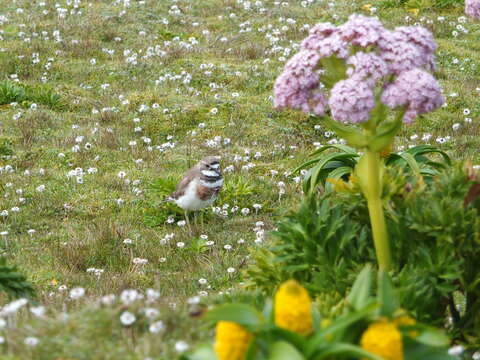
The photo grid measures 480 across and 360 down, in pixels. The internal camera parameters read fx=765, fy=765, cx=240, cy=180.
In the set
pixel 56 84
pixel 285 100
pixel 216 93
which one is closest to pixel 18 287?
pixel 285 100

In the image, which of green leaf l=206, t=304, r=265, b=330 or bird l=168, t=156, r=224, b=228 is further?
bird l=168, t=156, r=224, b=228

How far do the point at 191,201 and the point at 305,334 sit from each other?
650cm

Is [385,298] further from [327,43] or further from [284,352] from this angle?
[327,43]

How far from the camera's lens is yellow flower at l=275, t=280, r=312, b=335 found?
425 centimetres

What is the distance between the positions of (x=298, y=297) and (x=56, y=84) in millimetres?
13680

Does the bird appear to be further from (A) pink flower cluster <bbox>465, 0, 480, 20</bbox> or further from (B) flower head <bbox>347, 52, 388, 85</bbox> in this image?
(B) flower head <bbox>347, 52, 388, 85</bbox>

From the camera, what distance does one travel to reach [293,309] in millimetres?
4281

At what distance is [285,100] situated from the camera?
5.93 meters

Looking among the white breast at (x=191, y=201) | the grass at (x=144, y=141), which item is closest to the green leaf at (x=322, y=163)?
the grass at (x=144, y=141)

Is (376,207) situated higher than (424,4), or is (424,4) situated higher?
(424,4)

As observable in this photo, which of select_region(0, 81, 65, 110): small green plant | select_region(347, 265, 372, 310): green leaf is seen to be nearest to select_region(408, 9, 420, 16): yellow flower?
select_region(0, 81, 65, 110): small green plant

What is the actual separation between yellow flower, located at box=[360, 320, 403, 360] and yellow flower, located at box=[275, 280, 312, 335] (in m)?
0.35

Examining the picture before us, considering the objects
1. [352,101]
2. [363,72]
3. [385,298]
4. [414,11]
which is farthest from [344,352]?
[414,11]

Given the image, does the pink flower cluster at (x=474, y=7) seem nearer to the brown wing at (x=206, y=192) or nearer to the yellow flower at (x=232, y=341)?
the brown wing at (x=206, y=192)
